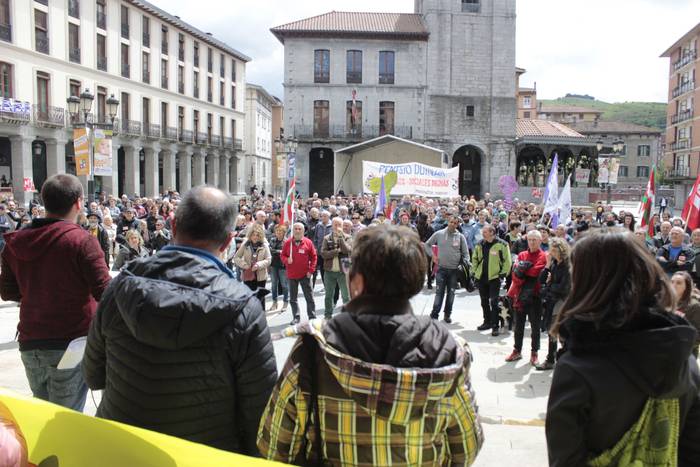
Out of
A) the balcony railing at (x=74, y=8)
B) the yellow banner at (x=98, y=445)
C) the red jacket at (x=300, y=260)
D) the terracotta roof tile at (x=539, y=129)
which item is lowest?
the red jacket at (x=300, y=260)

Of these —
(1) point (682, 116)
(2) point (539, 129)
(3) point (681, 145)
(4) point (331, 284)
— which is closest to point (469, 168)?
(2) point (539, 129)

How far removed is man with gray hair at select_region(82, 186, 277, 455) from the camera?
198 centimetres

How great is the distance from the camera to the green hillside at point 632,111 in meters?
158

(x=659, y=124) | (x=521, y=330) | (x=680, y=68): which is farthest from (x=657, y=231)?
(x=659, y=124)

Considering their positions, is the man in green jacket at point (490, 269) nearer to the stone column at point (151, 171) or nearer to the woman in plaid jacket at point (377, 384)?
the woman in plaid jacket at point (377, 384)

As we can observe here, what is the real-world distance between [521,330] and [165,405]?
5965 mm

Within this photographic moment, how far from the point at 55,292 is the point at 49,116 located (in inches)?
1399

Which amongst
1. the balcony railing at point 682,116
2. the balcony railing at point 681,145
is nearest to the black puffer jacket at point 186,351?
the balcony railing at point 681,145

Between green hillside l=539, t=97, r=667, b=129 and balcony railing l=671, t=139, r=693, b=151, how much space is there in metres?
96.4

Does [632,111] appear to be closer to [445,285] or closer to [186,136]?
[186,136]

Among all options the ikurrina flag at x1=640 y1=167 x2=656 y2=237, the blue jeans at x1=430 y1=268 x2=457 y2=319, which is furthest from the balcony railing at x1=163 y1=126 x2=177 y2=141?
the ikurrina flag at x1=640 y1=167 x2=656 y2=237

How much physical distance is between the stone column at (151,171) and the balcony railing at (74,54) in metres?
8.81

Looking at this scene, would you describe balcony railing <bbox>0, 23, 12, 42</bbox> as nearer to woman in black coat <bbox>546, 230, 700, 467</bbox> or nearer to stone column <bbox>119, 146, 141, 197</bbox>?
stone column <bbox>119, 146, 141, 197</bbox>

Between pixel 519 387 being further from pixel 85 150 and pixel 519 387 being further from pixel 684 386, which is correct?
pixel 85 150
